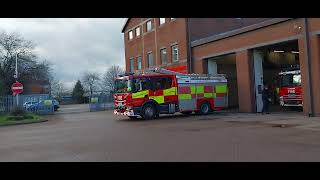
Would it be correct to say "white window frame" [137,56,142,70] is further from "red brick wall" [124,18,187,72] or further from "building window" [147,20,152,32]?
"building window" [147,20,152,32]

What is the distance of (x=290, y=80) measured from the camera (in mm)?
26344

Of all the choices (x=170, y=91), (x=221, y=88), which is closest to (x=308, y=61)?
(x=221, y=88)

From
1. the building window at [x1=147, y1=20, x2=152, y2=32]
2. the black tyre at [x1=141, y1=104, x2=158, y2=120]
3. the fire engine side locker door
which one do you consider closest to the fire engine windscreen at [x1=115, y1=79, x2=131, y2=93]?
the black tyre at [x1=141, y1=104, x2=158, y2=120]

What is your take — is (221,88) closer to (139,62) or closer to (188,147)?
(188,147)

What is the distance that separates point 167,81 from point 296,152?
14996 mm

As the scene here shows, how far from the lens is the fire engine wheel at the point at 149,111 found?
2375 cm

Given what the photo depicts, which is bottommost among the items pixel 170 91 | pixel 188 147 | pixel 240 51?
pixel 188 147

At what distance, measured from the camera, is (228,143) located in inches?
476

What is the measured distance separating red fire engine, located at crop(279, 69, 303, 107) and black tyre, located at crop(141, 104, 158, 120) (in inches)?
332

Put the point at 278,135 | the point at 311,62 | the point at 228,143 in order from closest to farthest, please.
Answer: the point at 228,143 → the point at 278,135 → the point at 311,62

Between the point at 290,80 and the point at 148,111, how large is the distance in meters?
9.25

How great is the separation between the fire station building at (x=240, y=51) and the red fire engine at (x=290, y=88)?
432 mm
